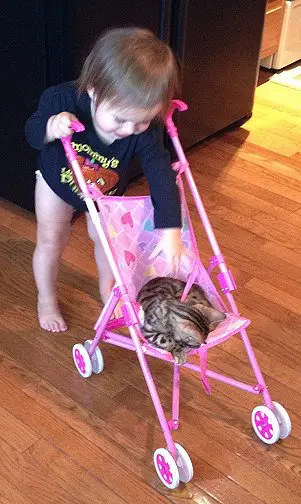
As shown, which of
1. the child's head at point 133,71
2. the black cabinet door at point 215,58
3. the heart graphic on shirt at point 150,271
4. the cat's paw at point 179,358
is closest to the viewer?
the child's head at point 133,71

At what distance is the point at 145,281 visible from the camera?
1565 millimetres

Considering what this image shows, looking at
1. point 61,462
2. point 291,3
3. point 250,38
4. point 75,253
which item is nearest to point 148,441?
point 61,462

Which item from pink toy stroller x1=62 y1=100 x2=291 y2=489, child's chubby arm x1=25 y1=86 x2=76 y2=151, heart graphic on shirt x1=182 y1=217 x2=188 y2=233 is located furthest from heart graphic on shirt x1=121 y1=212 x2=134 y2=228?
child's chubby arm x1=25 y1=86 x2=76 y2=151

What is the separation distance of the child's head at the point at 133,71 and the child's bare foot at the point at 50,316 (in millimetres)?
648

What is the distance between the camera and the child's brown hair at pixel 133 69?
125cm

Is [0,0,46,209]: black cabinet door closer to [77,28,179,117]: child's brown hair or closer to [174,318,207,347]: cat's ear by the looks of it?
[77,28,179,117]: child's brown hair

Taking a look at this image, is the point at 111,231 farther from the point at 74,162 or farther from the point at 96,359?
the point at 96,359

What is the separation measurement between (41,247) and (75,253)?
367 millimetres

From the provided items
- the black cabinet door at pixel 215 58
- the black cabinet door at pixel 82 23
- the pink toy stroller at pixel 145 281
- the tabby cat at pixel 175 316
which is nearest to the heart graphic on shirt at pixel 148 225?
the pink toy stroller at pixel 145 281

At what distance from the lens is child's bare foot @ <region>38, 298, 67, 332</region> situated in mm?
1748

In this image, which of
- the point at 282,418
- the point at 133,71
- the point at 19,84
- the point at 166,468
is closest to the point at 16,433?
the point at 166,468

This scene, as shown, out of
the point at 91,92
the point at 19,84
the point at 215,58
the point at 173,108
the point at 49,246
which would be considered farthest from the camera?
the point at 215,58

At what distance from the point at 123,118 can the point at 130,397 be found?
2.19ft

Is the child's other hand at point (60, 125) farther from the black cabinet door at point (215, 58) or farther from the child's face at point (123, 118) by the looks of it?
the black cabinet door at point (215, 58)
